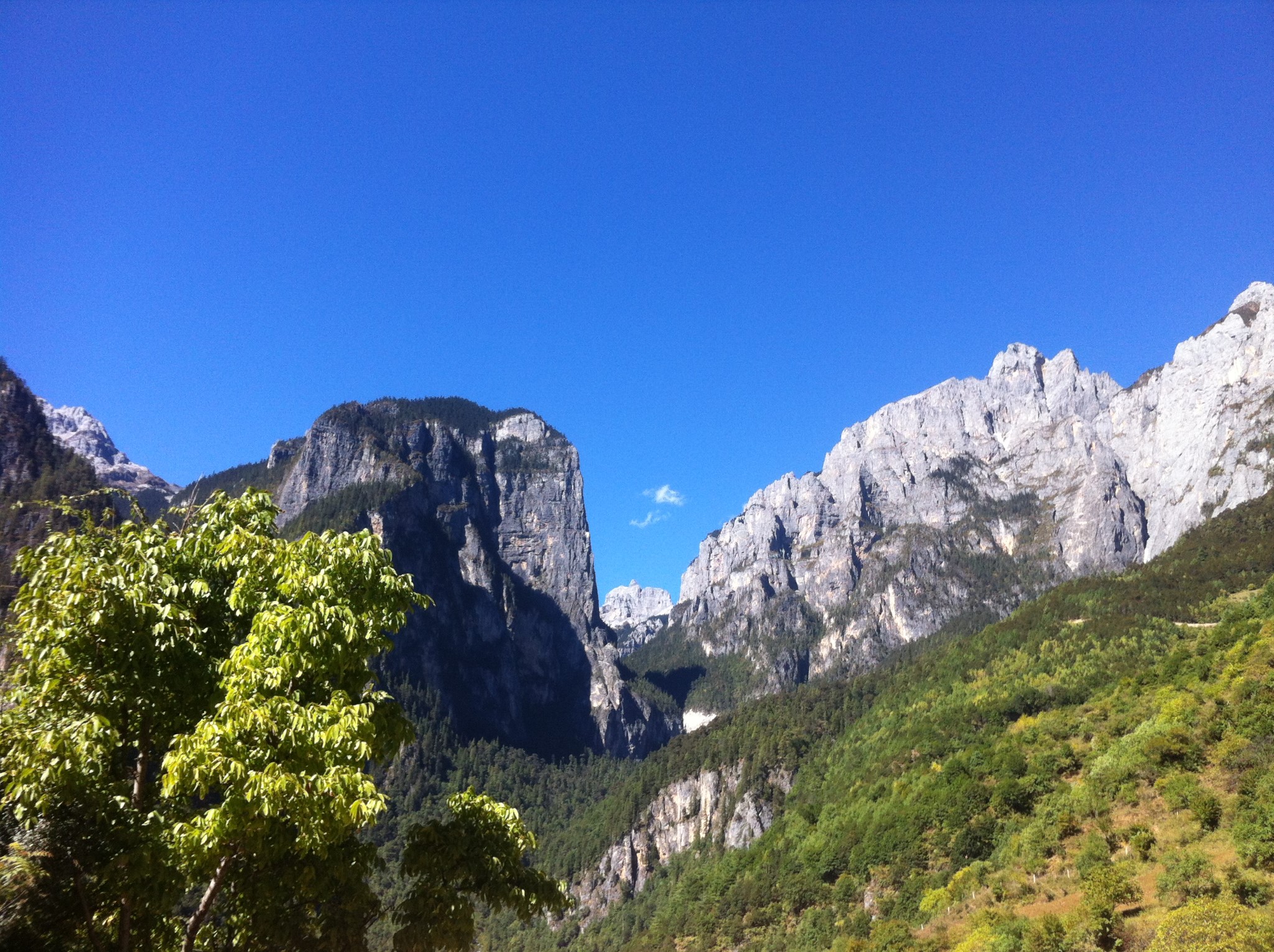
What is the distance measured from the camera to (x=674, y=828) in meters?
148

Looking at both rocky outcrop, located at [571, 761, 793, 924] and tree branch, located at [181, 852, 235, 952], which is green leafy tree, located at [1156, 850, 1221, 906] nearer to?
tree branch, located at [181, 852, 235, 952]

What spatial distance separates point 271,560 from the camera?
25.0ft

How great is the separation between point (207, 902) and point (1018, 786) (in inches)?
2580

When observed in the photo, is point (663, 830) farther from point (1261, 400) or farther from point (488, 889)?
point (1261, 400)

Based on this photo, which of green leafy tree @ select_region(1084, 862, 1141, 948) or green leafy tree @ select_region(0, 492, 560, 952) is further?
green leafy tree @ select_region(1084, 862, 1141, 948)

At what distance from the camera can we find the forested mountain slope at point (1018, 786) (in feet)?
101

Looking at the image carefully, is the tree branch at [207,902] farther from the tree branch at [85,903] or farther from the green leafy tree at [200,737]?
the tree branch at [85,903]

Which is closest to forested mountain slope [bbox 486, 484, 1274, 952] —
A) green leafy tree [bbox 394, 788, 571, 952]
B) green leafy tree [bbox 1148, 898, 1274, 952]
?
green leafy tree [bbox 1148, 898, 1274, 952]

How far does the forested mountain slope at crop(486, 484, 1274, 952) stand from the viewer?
3081 cm

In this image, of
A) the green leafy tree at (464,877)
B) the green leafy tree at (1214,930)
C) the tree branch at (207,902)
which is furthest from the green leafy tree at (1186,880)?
the tree branch at (207,902)

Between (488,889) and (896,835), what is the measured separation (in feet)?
242

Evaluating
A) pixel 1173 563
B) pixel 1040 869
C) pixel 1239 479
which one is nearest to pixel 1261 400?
pixel 1239 479

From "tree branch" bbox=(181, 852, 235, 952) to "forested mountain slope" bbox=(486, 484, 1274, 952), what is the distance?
2890cm

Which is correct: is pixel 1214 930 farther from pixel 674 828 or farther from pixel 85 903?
pixel 674 828
